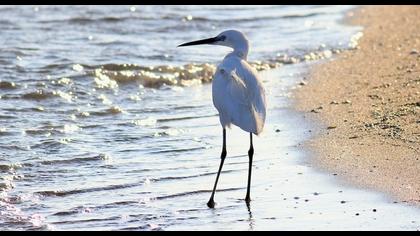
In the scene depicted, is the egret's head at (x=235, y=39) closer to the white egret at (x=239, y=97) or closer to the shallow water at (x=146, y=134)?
the white egret at (x=239, y=97)

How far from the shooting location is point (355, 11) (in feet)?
58.0

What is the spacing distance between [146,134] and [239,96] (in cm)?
215

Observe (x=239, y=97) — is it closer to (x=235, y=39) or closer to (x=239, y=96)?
(x=239, y=96)

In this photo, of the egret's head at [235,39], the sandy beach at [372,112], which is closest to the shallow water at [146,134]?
the sandy beach at [372,112]

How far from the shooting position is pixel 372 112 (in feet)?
29.7

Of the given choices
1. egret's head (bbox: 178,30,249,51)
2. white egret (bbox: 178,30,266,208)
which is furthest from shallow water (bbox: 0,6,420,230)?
egret's head (bbox: 178,30,249,51)

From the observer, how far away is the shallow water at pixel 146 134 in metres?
6.55

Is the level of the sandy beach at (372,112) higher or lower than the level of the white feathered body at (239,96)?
lower

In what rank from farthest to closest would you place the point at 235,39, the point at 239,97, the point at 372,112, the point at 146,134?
the point at 146,134
the point at 372,112
the point at 235,39
the point at 239,97

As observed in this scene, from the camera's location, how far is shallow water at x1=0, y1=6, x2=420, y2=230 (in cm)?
655

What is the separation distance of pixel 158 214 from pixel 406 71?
5.03 m

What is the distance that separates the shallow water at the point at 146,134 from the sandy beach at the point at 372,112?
0.22 metres

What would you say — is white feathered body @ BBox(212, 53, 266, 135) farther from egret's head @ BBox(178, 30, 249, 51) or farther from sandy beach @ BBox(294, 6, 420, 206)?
sandy beach @ BBox(294, 6, 420, 206)

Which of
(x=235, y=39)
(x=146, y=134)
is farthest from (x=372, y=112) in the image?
(x=146, y=134)
